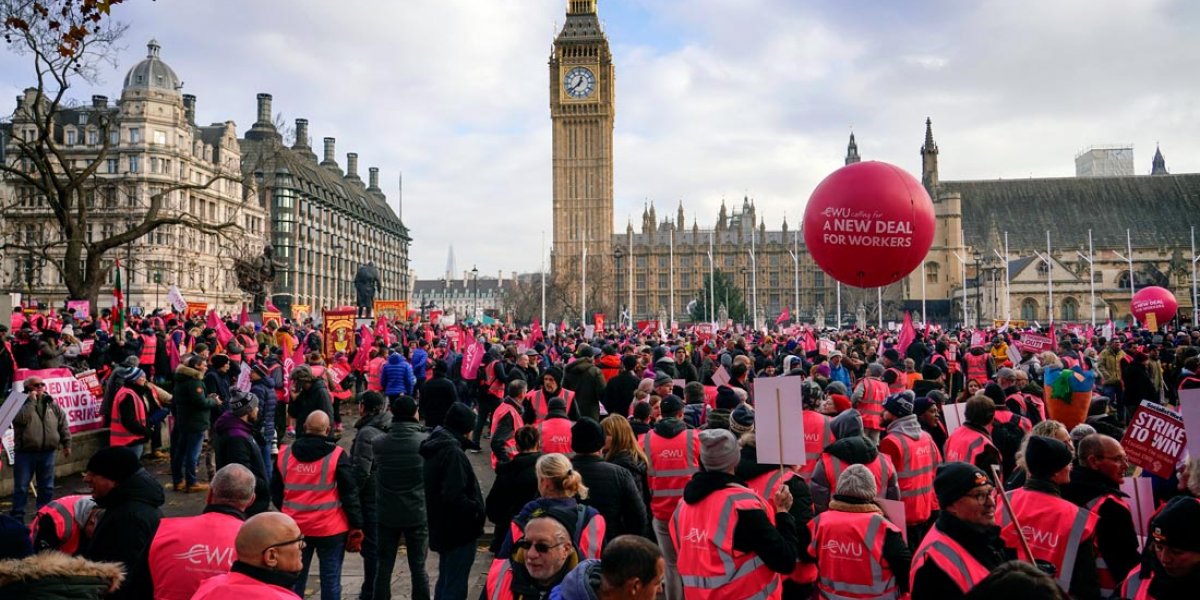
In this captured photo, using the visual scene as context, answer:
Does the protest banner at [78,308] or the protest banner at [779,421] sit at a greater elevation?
the protest banner at [78,308]

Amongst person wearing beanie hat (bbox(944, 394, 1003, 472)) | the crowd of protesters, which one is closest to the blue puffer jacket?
the crowd of protesters

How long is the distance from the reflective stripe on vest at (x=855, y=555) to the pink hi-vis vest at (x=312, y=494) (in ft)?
10.3

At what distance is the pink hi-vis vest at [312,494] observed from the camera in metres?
5.46

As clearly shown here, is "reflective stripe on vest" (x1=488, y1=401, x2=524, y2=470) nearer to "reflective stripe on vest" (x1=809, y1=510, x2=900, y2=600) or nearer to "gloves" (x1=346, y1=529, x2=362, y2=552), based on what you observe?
"gloves" (x1=346, y1=529, x2=362, y2=552)

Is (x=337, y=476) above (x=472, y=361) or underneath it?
underneath

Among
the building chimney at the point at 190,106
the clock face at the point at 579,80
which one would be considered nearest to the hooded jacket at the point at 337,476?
the building chimney at the point at 190,106

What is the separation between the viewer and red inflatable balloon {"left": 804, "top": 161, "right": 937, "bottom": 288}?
7.44 m

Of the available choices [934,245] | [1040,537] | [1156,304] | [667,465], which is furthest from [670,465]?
[934,245]

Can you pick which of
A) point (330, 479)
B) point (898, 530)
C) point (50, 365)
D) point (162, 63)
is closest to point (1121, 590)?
point (898, 530)

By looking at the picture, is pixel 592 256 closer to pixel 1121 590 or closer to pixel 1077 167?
pixel 1077 167

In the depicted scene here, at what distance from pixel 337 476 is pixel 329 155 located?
300 ft

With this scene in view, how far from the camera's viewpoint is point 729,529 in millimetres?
3914

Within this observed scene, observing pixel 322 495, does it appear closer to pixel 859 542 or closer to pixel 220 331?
pixel 859 542

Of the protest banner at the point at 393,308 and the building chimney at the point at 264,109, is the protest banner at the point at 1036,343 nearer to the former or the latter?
the protest banner at the point at 393,308
